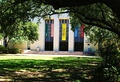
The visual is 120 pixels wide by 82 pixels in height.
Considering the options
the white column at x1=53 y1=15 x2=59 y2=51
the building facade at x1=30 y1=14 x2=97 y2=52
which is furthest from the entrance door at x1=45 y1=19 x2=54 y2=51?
the white column at x1=53 y1=15 x2=59 y2=51

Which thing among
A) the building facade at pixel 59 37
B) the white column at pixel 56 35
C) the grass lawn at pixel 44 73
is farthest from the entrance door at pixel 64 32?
the grass lawn at pixel 44 73

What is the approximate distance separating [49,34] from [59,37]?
3.08 m

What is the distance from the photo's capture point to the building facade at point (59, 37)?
70188mm

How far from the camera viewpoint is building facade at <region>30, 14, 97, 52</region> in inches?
2763

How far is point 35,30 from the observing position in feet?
190

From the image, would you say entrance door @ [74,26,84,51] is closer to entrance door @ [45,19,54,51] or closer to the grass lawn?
A: entrance door @ [45,19,54,51]

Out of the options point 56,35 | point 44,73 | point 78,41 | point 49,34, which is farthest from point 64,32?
point 44,73

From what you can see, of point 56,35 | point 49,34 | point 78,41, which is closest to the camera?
point 56,35

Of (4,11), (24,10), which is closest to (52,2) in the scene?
(4,11)

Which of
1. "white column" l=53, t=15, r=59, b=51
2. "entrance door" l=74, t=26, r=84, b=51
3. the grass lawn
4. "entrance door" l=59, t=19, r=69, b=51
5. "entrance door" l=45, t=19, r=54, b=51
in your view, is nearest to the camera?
the grass lawn

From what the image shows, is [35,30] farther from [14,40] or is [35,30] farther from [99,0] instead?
[99,0]

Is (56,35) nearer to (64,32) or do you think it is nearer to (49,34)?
(64,32)

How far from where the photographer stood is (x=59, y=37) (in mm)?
71250

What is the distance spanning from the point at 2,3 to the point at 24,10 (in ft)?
5.32
